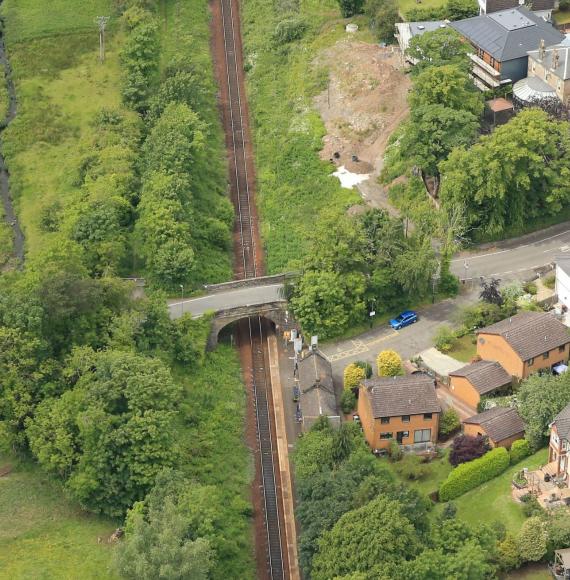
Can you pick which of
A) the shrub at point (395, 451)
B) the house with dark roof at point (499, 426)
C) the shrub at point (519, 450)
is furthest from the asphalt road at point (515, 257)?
the shrub at point (519, 450)

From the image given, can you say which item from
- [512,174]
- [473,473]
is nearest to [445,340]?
[473,473]

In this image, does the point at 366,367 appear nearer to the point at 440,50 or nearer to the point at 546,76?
the point at 440,50

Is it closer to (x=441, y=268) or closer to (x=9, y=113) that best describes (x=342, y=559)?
(x=441, y=268)

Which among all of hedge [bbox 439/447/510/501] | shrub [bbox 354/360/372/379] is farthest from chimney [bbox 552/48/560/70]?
hedge [bbox 439/447/510/501]

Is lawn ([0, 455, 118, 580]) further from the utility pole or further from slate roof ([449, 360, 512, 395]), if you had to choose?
the utility pole

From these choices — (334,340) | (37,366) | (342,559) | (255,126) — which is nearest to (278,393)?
(334,340)

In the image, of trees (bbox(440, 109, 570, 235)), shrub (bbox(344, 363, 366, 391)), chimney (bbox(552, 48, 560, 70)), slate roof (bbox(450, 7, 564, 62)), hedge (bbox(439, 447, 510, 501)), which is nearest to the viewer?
hedge (bbox(439, 447, 510, 501))
